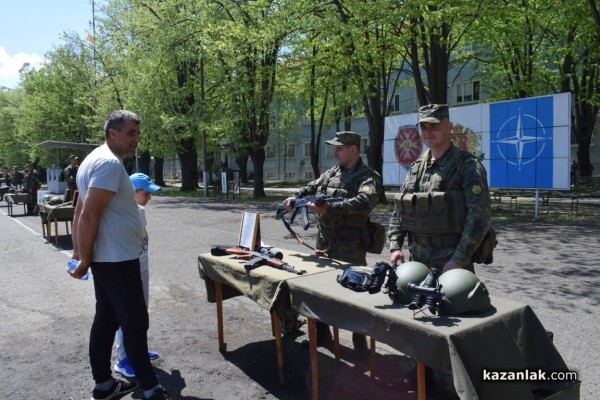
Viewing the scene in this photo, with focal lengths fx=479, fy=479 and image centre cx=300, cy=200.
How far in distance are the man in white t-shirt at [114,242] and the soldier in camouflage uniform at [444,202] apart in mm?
1871

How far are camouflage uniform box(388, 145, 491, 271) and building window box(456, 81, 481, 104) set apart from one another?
35194mm

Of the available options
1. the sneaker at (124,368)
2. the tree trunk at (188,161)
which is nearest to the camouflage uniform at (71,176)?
the sneaker at (124,368)

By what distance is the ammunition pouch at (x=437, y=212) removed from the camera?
127 inches

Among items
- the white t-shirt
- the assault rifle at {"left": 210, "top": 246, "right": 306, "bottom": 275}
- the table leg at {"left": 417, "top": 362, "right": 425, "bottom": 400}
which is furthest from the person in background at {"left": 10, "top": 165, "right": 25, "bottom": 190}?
the table leg at {"left": 417, "top": 362, "right": 425, "bottom": 400}

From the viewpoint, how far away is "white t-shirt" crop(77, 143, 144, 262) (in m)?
3.13

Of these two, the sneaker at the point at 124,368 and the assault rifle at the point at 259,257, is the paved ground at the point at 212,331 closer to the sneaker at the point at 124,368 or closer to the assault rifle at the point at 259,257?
the sneaker at the point at 124,368

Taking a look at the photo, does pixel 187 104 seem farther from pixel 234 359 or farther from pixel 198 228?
pixel 234 359

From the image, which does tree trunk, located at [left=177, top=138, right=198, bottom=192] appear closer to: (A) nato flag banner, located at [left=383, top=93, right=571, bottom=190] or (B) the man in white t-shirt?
(A) nato flag banner, located at [left=383, top=93, right=571, bottom=190]

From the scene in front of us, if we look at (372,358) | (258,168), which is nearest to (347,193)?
(372,358)

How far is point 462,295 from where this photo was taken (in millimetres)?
2443

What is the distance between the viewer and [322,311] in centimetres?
303

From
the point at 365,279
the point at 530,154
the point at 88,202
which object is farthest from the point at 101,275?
the point at 530,154

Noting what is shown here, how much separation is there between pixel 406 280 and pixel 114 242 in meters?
1.93

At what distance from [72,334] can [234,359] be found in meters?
1.95
